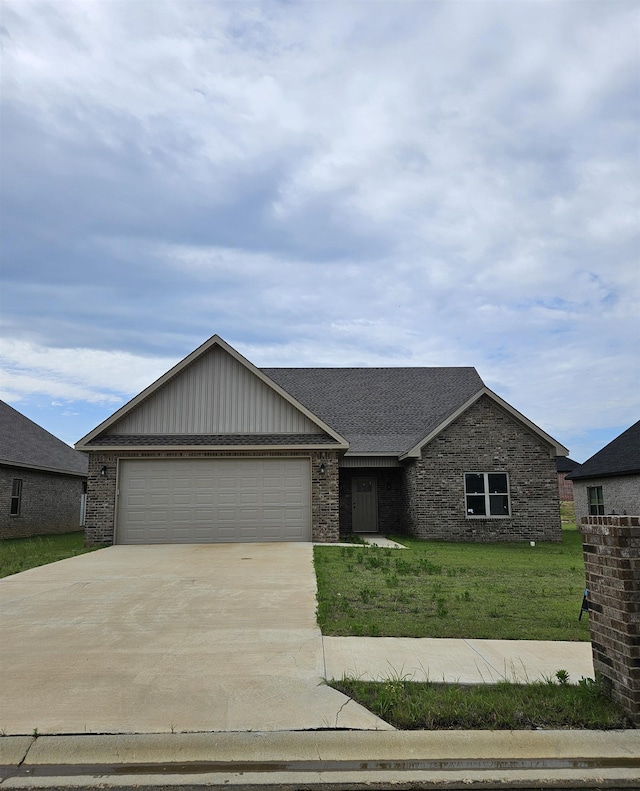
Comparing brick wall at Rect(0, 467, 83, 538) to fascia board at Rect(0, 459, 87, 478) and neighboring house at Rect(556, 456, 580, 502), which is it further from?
neighboring house at Rect(556, 456, 580, 502)

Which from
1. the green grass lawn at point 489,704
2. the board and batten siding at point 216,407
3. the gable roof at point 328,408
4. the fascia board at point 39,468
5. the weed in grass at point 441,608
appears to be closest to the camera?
the green grass lawn at point 489,704

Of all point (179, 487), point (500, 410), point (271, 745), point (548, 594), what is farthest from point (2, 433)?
point (271, 745)

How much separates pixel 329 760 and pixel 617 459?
21.6 m

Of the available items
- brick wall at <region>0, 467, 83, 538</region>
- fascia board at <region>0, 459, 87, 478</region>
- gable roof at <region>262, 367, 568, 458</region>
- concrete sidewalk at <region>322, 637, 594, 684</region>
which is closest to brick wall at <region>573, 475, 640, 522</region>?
gable roof at <region>262, 367, 568, 458</region>

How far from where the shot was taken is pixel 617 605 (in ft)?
15.9

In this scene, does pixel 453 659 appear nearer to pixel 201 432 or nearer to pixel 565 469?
pixel 201 432

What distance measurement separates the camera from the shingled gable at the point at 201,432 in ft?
58.0

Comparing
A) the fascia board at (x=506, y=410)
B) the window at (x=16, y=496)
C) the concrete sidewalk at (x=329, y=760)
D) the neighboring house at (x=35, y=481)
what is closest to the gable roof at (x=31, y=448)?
the neighboring house at (x=35, y=481)

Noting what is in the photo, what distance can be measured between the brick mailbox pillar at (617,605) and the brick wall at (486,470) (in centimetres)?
1471

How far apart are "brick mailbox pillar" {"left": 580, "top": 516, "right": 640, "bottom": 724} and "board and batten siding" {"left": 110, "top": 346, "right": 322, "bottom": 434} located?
13.3m

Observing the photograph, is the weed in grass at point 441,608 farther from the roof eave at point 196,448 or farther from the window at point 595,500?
the window at point 595,500

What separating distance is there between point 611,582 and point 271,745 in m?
2.95

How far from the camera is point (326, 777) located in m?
3.96

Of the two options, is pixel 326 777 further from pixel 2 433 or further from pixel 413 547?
pixel 2 433
